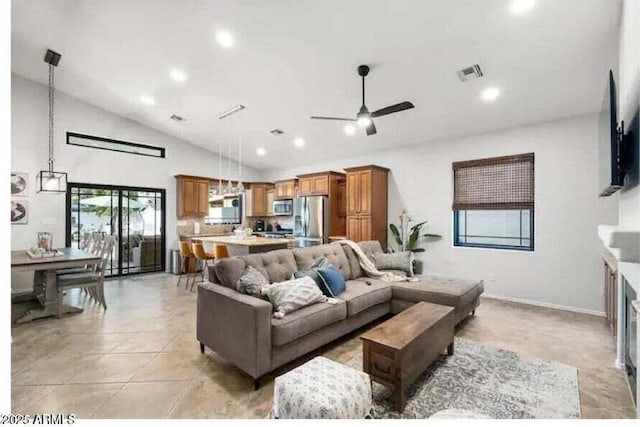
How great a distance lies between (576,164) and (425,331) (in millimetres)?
3770

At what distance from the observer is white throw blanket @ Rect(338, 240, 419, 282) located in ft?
13.2

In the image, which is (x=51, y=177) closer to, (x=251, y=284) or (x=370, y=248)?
(x=251, y=284)

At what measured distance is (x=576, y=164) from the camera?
165 inches

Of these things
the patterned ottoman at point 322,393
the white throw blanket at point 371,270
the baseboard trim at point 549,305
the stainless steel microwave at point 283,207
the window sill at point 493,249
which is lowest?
the baseboard trim at point 549,305

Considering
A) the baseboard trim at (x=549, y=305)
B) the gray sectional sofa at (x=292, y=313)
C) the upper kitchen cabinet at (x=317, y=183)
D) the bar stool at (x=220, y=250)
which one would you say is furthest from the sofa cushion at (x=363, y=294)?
the upper kitchen cabinet at (x=317, y=183)

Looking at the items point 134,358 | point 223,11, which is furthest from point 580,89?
point 134,358

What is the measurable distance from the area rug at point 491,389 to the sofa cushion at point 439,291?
0.62 m

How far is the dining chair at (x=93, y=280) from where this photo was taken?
13.6ft

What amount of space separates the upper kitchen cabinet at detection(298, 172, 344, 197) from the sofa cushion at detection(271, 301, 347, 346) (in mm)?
3899

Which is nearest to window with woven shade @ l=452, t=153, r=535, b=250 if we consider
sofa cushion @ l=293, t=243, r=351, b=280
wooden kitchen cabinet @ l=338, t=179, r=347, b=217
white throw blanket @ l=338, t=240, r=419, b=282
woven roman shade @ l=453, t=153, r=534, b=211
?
woven roman shade @ l=453, t=153, r=534, b=211

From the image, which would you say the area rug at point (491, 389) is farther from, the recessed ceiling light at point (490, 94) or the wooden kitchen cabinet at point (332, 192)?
the wooden kitchen cabinet at point (332, 192)

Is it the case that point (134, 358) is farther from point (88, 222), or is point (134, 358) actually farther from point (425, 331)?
point (88, 222)

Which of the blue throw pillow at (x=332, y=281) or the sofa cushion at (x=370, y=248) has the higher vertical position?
the sofa cushion at (x=370, y=248)

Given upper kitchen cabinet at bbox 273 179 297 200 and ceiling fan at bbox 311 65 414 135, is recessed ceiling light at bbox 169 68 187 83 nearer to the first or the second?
ceiling fan at bbox 311 65 414 135
